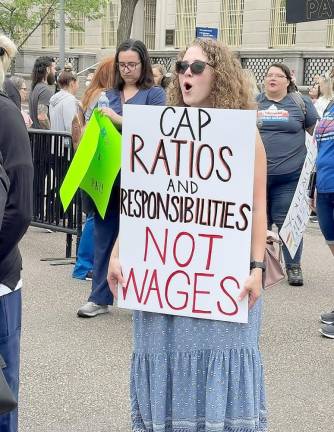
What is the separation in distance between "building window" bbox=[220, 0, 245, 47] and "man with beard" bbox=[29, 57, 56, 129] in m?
20.8

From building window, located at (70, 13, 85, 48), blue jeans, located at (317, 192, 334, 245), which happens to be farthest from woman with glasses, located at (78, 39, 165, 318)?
building window, located at (70, 13, 85, 48)

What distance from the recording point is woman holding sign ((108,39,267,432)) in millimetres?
2869

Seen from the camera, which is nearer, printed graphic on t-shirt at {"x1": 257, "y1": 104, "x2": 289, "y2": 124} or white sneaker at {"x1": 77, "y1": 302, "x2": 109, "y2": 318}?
white sneaker at {"x1": 77, "y1": 302, "x2": 109, "y2": 318}

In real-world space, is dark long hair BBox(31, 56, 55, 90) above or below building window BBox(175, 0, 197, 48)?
below

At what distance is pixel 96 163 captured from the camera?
5.07 m

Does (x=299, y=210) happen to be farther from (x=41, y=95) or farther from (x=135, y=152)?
(x=41, y=95)

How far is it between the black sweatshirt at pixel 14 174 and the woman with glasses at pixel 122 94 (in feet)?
8.53

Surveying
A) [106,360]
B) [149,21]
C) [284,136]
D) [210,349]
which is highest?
[149,21]

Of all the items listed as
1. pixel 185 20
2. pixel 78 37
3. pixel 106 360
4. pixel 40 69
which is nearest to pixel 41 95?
pixel 40 69

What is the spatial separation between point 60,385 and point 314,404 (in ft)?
4.67

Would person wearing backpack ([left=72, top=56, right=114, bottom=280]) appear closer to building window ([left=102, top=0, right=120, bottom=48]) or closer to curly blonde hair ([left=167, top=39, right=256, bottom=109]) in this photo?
curly blonde hair ([left=167, top=39, right=256, bottom=109])

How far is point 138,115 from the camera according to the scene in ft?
9.58

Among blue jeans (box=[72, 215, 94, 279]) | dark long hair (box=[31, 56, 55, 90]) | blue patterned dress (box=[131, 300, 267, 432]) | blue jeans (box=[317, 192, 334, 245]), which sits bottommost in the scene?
blue jeans (box=[72, 215, 94, 279])

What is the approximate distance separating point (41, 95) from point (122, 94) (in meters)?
4.63
